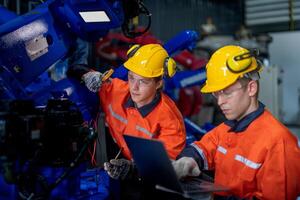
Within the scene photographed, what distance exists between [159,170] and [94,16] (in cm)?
113

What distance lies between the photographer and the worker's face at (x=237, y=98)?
6.20 ft

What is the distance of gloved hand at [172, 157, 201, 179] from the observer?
75.2 inches

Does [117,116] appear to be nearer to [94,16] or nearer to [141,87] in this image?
[141,87]

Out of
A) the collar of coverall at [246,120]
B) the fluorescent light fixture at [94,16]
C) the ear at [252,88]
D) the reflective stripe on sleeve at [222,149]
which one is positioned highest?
the fluorescent light fixture at [94,16]

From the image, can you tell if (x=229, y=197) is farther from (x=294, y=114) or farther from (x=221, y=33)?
(x=221, y=33)

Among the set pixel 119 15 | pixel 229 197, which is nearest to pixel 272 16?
pixel 119 15

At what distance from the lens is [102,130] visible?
8.62ft

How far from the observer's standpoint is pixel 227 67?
1.89m

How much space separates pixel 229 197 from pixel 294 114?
5.08m

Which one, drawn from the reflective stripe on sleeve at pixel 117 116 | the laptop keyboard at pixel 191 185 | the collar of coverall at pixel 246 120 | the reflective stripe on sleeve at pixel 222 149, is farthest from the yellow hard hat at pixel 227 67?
the reflective stripe on sleeve at pixel 117 116

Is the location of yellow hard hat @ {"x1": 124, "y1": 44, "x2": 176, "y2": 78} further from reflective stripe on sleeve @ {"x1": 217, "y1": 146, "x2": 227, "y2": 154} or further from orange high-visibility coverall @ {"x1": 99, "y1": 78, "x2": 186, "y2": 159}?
reflective stripe on sleeve @ {"x1": 217, "y1": 146, "x2": 227, "y2": 154}

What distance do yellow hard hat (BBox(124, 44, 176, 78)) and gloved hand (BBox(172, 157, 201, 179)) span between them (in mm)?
579

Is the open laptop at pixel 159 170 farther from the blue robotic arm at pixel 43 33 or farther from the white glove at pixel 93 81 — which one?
the blue robotic arm at pixel 43 33

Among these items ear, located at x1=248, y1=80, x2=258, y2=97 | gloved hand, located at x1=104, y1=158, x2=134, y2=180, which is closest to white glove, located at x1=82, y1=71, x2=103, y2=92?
gloved hand, located at x1=104, y1=158, x2=134, y2=180
